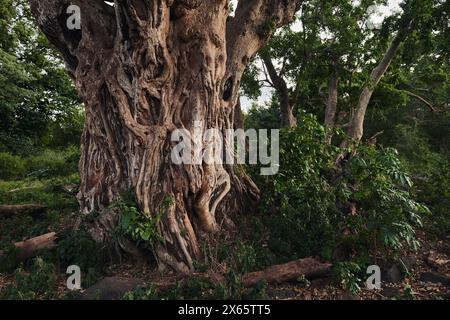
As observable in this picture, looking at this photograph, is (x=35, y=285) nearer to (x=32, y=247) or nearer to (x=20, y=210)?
(x=32, y=247)

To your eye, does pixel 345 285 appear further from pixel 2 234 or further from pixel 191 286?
pixel 2 234

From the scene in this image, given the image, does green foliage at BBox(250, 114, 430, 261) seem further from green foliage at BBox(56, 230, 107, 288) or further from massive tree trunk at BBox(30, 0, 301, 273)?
green foliage at BBox(56, 230, 107, 288)

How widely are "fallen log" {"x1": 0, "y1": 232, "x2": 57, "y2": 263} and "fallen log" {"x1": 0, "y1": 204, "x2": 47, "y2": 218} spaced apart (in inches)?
73.2

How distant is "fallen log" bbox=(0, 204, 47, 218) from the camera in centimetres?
617

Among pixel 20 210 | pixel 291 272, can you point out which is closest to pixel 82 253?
pixel 291 272

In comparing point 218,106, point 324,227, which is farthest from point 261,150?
point 324,227

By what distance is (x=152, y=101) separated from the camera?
4.33 metres

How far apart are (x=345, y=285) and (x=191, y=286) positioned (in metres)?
1.69

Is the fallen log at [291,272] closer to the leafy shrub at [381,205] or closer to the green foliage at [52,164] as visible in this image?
the leafy shrub at [381,205]

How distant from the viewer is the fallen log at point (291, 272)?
147 inches

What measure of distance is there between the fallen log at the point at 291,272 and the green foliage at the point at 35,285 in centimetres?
215

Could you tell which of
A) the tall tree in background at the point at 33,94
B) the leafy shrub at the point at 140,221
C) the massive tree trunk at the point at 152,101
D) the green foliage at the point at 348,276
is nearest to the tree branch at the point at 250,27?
the massive tree trunk at the point at 152,101

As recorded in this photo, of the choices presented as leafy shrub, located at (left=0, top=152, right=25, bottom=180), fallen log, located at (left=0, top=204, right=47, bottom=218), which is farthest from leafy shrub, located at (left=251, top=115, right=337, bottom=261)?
leafy shrub, located at (left=0, top=152, right=25, bottom=180)

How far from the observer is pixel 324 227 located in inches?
177
